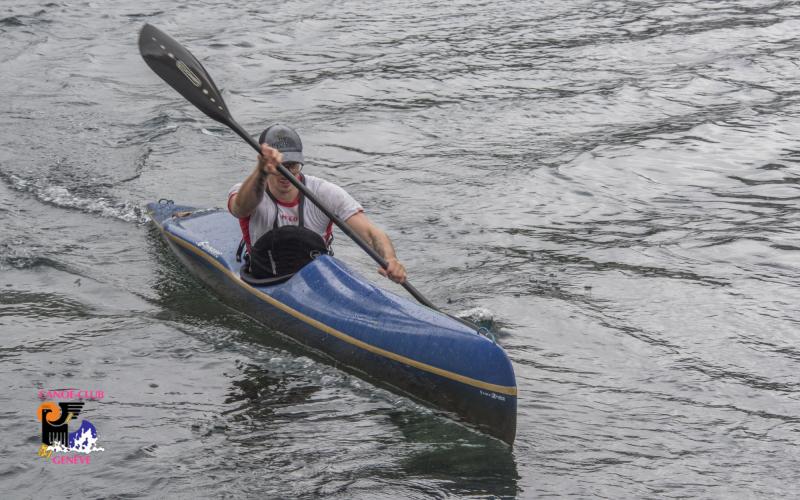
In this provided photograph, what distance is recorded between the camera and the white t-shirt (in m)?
6.89

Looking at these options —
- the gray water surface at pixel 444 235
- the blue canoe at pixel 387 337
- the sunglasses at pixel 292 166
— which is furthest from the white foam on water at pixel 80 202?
the sunglasses at pixel 292 166

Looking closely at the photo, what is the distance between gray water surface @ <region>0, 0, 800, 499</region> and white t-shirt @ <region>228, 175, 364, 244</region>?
31.4 inches

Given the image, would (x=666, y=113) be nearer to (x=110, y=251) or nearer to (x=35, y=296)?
(x=110, y=251)

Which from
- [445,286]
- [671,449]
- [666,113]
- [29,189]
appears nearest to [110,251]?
[29,189]

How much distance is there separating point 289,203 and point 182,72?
1.41 metres

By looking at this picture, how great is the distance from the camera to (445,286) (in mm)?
8297

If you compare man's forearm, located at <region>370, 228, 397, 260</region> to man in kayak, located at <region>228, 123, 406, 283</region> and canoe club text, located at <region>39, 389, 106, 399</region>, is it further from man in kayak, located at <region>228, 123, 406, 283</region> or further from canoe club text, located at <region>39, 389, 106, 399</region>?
canoe club text, located at <region>39, 389, 106, 399</region>

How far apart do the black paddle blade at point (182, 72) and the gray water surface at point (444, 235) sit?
1.53m

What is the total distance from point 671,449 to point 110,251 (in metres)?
5.27

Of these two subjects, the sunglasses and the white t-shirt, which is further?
the white t-shirt

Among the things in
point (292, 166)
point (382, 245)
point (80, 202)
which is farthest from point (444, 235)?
point (80, 202)

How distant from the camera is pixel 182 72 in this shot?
24.7ft

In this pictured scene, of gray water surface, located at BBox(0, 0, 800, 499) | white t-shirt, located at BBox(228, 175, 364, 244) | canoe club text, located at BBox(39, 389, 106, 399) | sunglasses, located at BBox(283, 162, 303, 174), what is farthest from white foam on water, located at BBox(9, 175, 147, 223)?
canoe club text, located at BBox(39, 389, 106, 399)

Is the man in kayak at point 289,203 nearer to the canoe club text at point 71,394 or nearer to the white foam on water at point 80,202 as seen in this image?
the canoe club text at point 71,394
